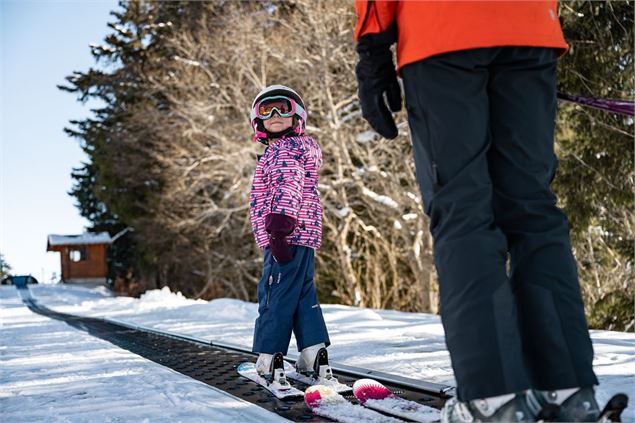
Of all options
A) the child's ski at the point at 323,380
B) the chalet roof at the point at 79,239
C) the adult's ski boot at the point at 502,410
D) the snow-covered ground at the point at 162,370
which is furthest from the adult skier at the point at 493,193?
the chalet roof at the point at 79,239

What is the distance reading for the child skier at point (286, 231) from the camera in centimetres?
256

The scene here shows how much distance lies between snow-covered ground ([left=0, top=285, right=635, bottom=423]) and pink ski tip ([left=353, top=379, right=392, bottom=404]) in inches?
14.0

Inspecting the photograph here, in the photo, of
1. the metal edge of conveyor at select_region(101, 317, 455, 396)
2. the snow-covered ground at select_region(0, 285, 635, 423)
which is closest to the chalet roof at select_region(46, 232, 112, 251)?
the snow-covered ground at select_region(0, 285, 635, 423)

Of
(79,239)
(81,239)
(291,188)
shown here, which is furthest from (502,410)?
(79,239)

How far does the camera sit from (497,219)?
59.9 inches

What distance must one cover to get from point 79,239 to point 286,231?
111ft

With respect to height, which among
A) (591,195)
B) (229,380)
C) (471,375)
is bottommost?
(229,380)

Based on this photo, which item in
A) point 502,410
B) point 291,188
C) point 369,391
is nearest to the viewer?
point 502,410

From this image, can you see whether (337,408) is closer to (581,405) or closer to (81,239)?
(581,405)

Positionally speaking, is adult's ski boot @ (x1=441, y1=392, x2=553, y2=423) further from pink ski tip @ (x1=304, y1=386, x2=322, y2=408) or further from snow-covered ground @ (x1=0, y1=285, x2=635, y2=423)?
pink ski tip @ (x1=304, y1=386, x2=322, y2=408)

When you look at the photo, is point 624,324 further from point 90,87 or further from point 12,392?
point 90,87

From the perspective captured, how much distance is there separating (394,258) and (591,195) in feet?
25.2

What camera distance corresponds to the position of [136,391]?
7.81 feet

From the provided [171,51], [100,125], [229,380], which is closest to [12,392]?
[229,380]
